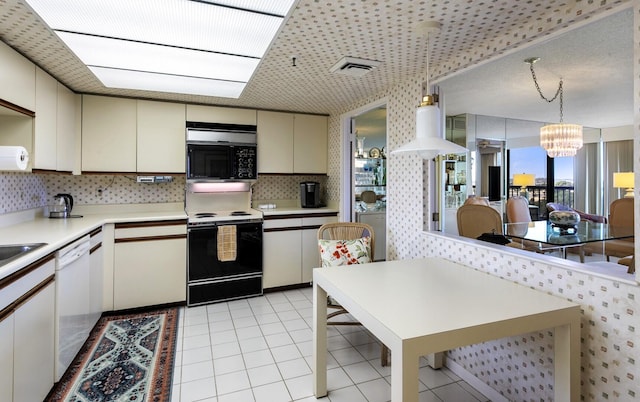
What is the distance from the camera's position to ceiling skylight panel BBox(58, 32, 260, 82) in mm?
2088

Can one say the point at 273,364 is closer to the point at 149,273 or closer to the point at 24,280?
the point at 24,280

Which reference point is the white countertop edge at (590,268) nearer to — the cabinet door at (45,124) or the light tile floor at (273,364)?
the light tile floor at (273,364)

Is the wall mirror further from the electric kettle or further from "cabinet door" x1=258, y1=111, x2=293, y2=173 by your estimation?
the electric kettle

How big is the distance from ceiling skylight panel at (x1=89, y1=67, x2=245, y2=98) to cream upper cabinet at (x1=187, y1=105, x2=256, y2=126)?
44 centimetres

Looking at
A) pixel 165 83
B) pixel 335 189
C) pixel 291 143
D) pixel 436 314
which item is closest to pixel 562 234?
pixel 436 314

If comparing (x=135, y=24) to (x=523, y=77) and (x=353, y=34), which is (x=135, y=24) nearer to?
(x=353, y=34)

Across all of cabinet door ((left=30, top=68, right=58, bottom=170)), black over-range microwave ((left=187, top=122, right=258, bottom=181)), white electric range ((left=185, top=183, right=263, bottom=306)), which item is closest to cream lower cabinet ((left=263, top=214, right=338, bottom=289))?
white electric range ((left=185, top=183, right=263, bottom=306))

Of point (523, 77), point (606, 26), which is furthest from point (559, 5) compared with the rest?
point (523, 77)

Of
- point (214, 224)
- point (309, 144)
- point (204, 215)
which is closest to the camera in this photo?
point (214, 224)

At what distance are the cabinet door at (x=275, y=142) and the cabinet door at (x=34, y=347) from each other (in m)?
2.50

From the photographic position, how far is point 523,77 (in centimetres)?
335

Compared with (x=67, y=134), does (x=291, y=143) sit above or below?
above

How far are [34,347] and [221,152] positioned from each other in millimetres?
2459

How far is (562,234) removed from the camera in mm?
2887
